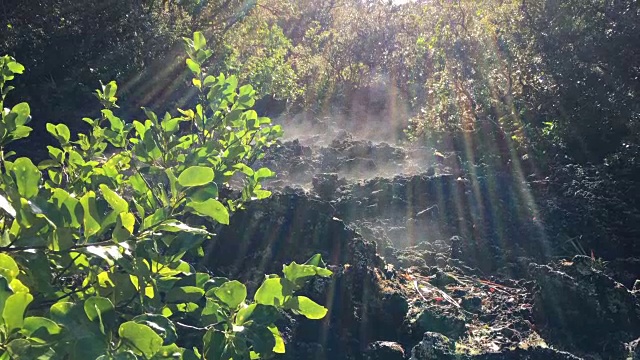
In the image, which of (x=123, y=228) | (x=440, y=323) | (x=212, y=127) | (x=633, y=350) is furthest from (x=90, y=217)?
(x=633, y=350)

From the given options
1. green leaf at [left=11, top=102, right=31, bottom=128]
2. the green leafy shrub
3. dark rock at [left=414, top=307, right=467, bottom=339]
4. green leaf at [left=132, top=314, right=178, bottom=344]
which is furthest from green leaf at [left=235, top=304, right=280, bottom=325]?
dark rock at [left=414, top=307, right=467, bottom=339]

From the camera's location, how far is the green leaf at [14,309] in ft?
2.50

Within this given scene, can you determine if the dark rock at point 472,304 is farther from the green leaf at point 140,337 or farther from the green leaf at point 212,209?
the green leaf at point 140,337

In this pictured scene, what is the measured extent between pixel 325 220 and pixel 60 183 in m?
1.83

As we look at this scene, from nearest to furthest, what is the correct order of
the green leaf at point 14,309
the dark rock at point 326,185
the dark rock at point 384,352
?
the green leaf at point 14,309, the dark rock at point 384,352, the dark rock at point 326,185

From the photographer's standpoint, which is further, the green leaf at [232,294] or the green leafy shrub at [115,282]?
the green leaf at [232,294]

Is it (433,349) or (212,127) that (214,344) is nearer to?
(212,127)

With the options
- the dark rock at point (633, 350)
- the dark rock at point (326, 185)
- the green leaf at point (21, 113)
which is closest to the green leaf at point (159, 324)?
the green leaf at point (21, 113)

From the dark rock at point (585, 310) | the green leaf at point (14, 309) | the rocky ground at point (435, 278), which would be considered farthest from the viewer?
the dark rock at point (585, 310)

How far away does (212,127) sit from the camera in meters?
1.81

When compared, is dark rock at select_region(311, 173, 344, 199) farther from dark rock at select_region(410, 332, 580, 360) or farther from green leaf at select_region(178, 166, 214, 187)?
green leaf at select_region(178, 166, 214, 187)

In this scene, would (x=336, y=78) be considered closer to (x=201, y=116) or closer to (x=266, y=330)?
(x=201, y=116)

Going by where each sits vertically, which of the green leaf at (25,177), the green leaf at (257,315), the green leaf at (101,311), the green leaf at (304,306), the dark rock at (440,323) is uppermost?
the dark rock at (440,323)

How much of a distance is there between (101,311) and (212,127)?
3.36 ft
